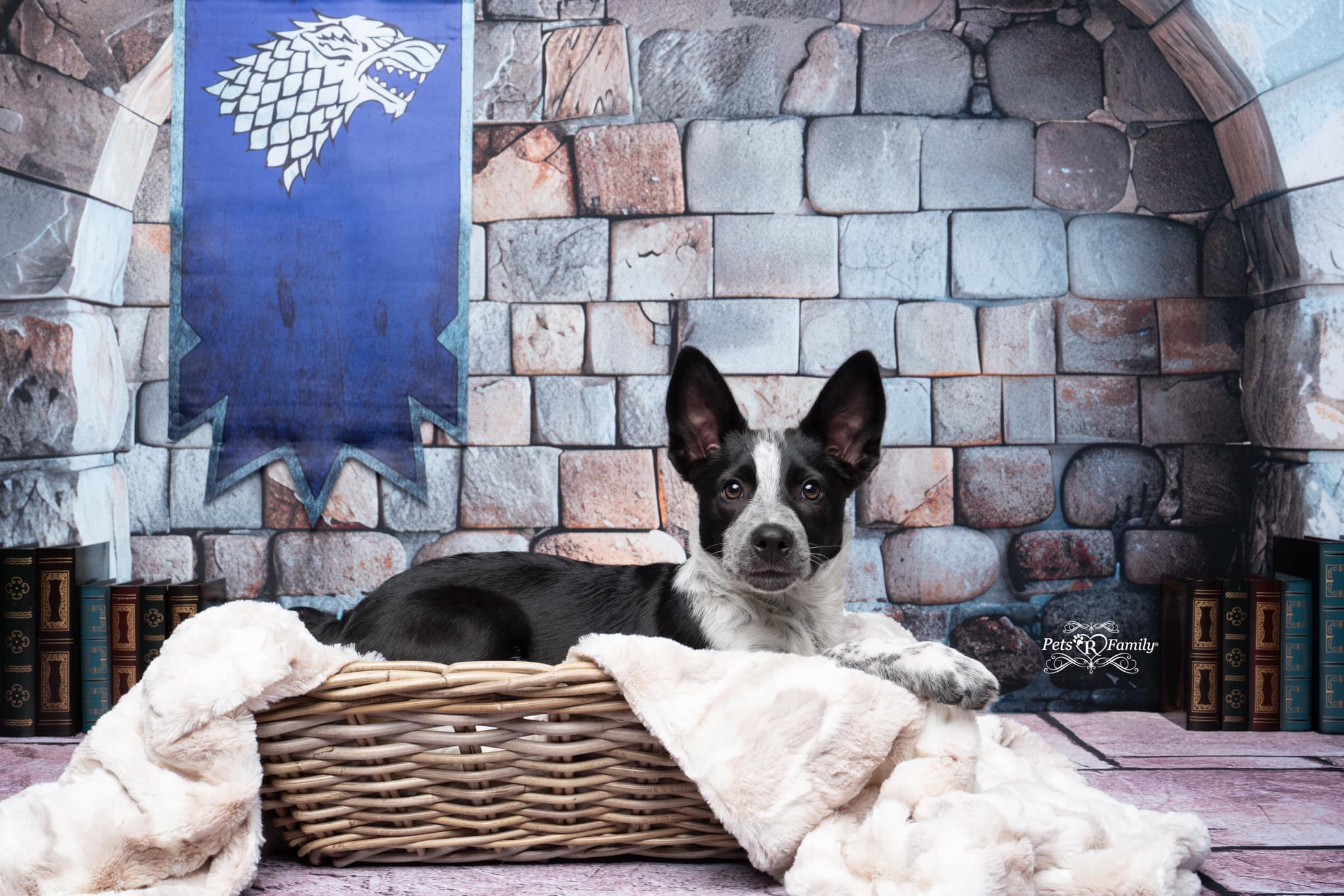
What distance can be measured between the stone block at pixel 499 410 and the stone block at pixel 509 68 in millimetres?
765

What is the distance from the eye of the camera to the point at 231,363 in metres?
3.00

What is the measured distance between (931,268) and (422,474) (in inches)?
62.2

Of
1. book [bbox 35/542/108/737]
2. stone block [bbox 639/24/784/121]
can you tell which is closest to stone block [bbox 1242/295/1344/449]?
stone block [bbox 639/24/784/121]

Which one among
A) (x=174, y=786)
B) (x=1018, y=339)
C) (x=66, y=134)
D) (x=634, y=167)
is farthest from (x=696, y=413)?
(x=66, y=134)

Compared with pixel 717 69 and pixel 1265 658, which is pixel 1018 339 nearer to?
pixel 1265 658

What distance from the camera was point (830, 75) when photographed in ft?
9.78

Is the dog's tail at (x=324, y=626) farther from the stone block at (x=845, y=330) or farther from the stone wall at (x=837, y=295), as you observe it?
the stone block at (x=845, y=330)

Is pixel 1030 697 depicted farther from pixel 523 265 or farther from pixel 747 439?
pixel 523 265

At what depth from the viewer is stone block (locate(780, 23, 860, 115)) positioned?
298cm

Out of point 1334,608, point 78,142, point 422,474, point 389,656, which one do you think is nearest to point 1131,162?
point 1334,608

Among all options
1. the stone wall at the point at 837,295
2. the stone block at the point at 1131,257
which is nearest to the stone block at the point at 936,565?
the stone wall at the point at 837,295

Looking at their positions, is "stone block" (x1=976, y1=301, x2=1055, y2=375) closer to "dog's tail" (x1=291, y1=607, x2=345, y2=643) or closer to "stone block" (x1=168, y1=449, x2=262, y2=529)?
"dog's tail" (x1=291, y1=607, x2=345, y2=643)

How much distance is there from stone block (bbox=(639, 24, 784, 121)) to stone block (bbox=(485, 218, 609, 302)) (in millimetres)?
453

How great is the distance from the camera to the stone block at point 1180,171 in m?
2.97
